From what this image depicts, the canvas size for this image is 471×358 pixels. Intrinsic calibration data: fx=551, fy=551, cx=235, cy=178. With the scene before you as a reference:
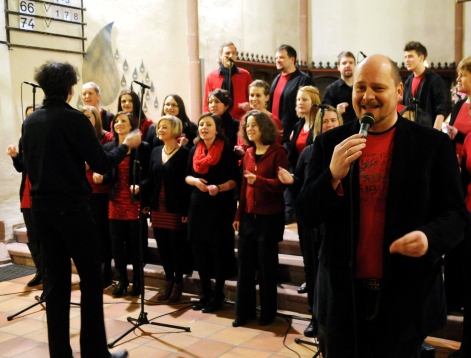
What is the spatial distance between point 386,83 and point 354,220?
44 centimetres

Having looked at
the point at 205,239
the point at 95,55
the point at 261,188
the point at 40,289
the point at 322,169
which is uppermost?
the point at 95,55

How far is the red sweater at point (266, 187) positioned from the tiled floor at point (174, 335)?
0.84 m

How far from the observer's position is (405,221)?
1701 millimetres

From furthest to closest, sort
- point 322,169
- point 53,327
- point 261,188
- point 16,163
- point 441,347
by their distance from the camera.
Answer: point 16,163
point 261,188
point 441,347
point 53,327
point 322,169

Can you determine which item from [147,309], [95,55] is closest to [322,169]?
[147,309]

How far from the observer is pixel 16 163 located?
4957 millimetres

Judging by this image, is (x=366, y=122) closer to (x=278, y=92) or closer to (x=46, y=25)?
(x=278, y=92)

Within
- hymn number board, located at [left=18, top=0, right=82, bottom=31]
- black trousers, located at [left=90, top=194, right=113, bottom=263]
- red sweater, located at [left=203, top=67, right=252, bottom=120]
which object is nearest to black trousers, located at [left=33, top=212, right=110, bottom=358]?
black trousers, located at [left=90, top=194, right=113, bottom=263]

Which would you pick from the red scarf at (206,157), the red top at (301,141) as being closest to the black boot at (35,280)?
the red scarf at (206,157)

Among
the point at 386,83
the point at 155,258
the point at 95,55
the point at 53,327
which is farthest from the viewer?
the point at 95,55

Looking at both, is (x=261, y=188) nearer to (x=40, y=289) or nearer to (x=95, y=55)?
(x=40, y=289)

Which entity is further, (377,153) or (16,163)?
(16,163)

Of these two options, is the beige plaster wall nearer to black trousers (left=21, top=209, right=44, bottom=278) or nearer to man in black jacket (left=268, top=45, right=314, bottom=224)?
black trousers (left=21, top=209, right=44, bottom=278)

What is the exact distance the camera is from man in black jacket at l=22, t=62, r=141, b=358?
293 centimetres
